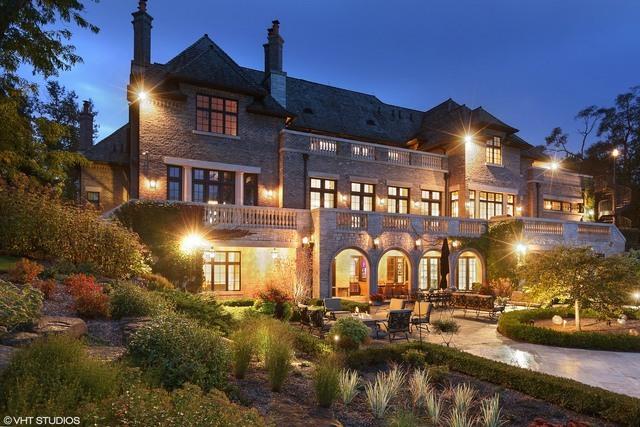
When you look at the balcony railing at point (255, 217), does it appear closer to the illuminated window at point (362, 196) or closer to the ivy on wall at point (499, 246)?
the illuminated window at point (362, 196)

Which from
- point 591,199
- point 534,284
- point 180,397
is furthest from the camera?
point 591,199

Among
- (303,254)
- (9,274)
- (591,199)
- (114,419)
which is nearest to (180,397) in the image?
(114,419)

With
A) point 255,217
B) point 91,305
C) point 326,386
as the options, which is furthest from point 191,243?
point 326,386

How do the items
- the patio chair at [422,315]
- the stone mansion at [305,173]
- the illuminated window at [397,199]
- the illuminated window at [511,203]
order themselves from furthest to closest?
the illuminated window at [511,203], the illuminated window at [397,199], the stone mansion at [305,173], the patio chair at [422,315]

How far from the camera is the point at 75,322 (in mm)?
7273

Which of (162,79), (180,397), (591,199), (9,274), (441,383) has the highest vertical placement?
(162,79)

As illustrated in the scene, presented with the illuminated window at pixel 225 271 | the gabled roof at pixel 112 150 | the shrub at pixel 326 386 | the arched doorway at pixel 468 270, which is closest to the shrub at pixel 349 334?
the shrub at pixel 326 386

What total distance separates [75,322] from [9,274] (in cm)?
433

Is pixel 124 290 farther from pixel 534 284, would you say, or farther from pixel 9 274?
pixel 534 284

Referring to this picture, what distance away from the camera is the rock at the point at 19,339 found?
5.94 metres

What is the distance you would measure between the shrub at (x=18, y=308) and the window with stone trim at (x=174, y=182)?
475 inches

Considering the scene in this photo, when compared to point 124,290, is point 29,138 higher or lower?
higher

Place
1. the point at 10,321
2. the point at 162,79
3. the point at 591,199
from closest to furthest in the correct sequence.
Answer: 1. the point at 10,321
2. the point at 162,79
3. the point at 591,199

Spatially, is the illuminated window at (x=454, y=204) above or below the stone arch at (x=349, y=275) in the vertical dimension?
above
